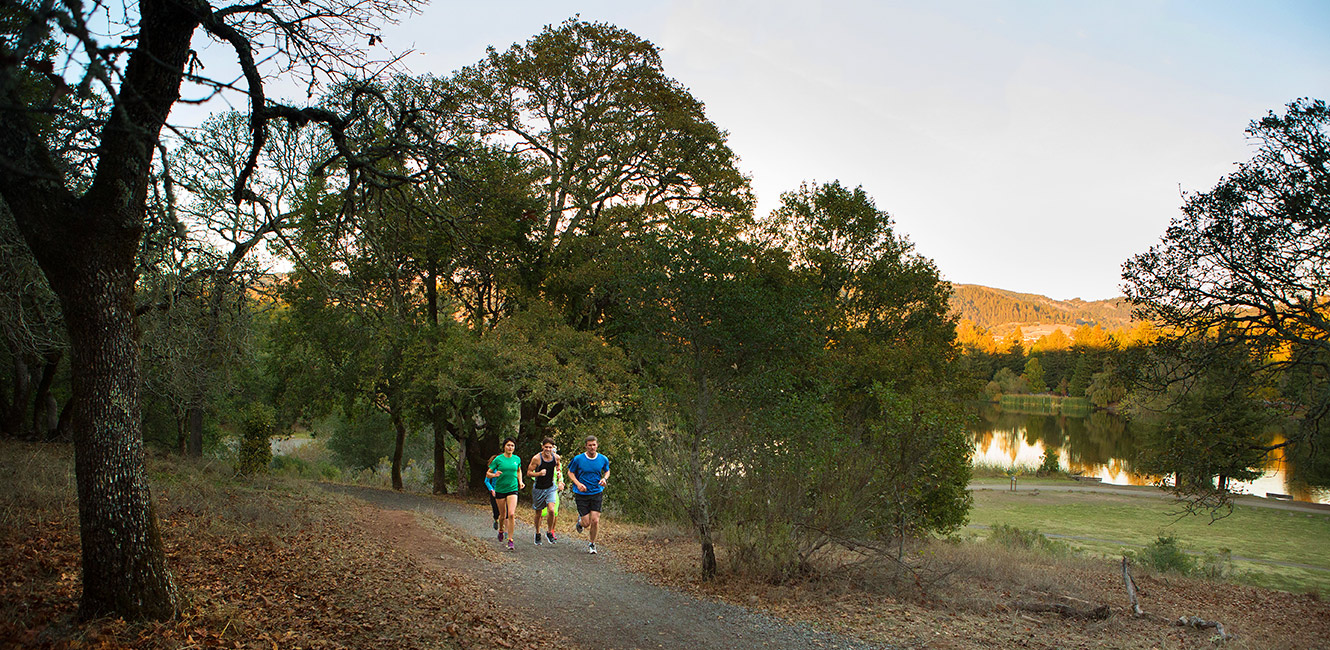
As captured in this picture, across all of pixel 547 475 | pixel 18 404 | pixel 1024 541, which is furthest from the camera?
pixel 1024 541

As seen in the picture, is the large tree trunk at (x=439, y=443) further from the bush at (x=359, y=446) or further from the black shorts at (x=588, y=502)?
the bush at (x=359, y=446)

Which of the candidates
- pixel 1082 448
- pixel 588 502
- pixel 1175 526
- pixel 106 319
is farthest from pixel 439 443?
pixel 1082 448

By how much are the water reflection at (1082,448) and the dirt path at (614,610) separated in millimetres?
29826

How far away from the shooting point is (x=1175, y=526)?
96.9 feet

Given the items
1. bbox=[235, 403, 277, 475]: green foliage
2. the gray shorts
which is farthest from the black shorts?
bbox=[235, 403, 277, 475]: green foliage

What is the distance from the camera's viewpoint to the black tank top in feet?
34.7

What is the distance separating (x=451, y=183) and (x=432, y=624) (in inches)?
156

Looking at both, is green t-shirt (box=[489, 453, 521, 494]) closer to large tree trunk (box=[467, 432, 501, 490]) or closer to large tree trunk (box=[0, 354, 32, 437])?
large tree trunk (box=[467, 432, 501, 490])

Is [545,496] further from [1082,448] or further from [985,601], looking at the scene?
[1082,448]

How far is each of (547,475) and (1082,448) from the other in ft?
223

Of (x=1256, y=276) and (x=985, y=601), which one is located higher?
(x=1256, y=276)

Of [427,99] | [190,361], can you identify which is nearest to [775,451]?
[427,99]

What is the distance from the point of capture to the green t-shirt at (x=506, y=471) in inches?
414

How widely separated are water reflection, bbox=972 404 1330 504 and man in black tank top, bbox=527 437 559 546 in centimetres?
2910
